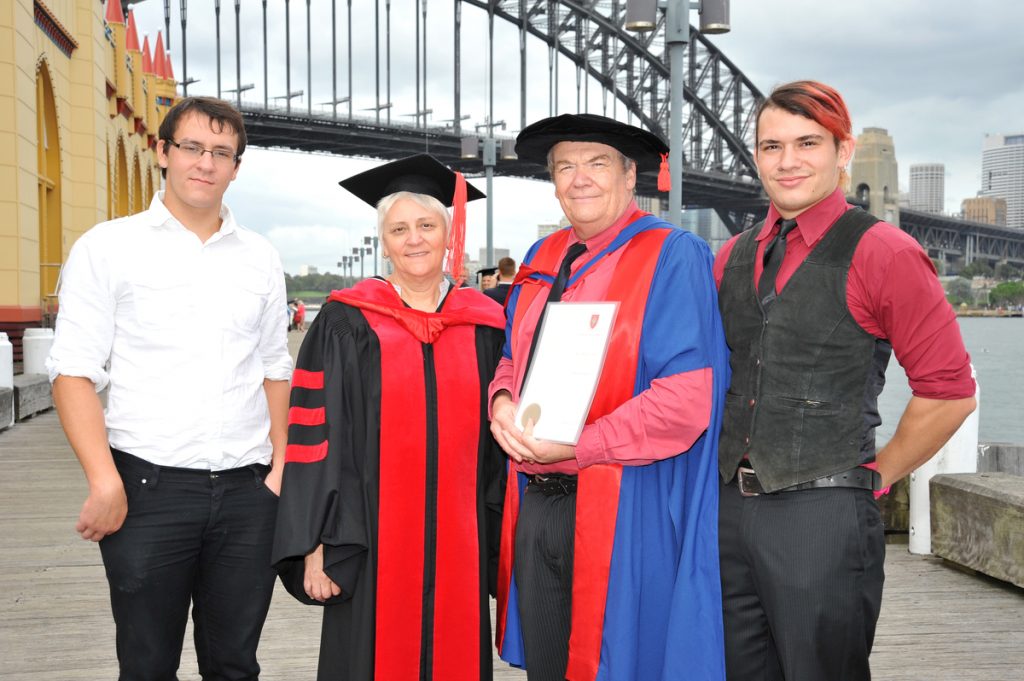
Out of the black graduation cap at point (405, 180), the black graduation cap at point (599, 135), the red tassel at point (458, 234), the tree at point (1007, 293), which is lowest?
the red tassel at point (458, 234)

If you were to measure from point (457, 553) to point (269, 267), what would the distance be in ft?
2.99

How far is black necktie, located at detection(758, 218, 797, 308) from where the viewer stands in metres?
2.07

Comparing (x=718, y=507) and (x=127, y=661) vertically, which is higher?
(x=718, y=507)

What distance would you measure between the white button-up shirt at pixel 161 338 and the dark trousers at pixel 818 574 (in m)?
1.26

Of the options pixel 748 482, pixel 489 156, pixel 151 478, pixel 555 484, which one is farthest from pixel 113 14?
pixel 748 482

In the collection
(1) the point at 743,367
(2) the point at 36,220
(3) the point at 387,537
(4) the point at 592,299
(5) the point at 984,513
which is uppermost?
(2) the point at 36,220

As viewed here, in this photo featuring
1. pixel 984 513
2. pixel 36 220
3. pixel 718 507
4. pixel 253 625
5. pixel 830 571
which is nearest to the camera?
pixel 830 571

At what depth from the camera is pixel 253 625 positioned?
7.67 feet

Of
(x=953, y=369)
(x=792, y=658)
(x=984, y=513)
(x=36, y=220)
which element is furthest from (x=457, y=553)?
(x=36, y=220)

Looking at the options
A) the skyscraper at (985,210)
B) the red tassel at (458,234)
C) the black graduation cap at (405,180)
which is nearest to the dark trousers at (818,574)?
the red tassel at (458,234)

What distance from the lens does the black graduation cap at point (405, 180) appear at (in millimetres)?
2477

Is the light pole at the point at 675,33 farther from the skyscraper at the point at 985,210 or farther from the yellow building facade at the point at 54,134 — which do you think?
the skyscraper at the point at 985,210

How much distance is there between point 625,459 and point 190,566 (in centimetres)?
110

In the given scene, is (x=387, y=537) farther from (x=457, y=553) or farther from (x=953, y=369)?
(x=953, y=369)
